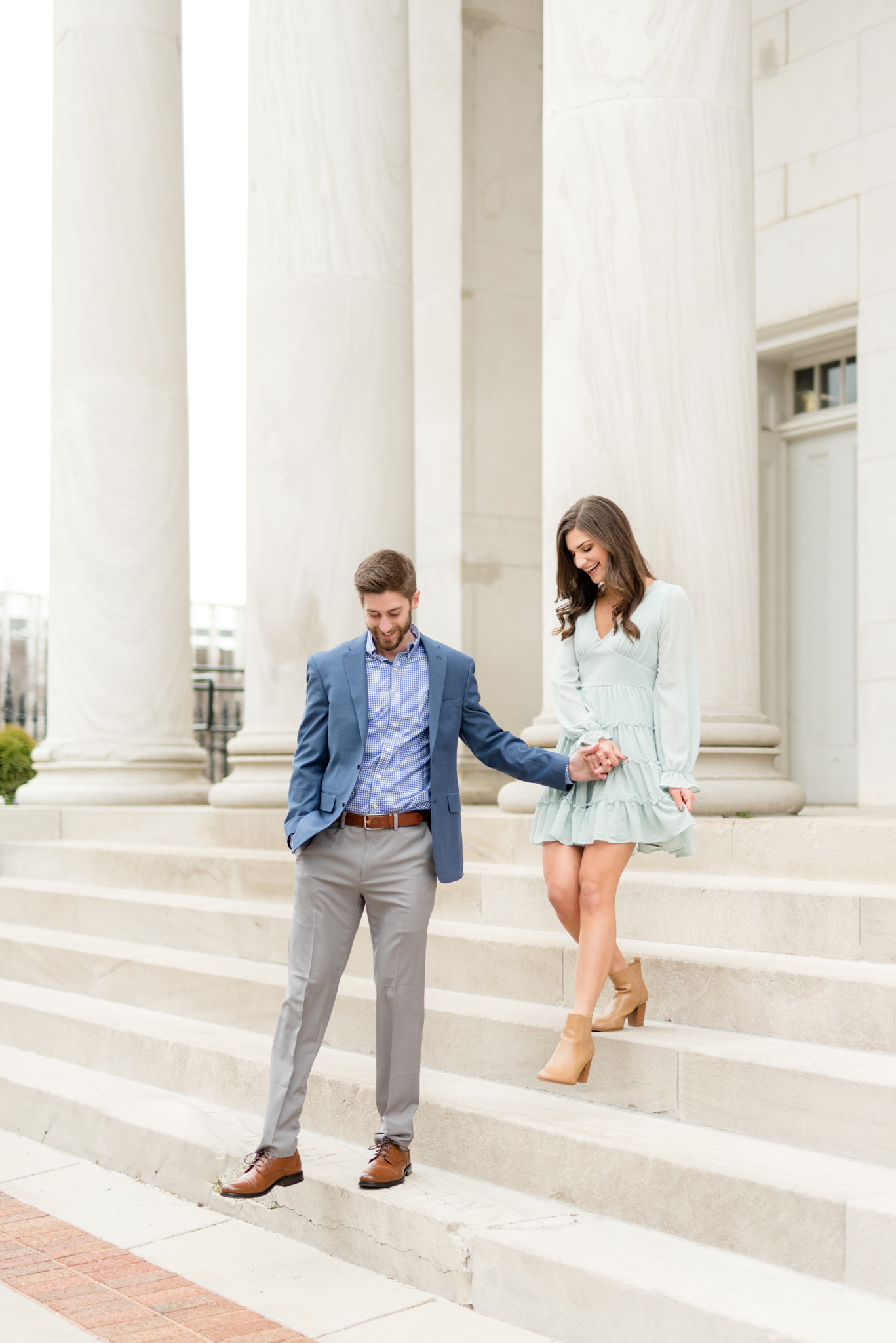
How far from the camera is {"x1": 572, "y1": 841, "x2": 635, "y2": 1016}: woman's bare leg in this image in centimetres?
566

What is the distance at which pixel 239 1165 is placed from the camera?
6320 mm

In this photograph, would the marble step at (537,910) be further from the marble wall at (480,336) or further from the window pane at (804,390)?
the window pane at (804,390)

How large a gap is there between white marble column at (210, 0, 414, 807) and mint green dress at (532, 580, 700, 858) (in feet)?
16.9

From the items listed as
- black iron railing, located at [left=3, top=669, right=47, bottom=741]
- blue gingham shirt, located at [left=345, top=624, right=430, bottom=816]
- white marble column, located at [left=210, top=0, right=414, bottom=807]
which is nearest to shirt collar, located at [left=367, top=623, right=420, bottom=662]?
blue gingham shirt, located at [left=345, top=624, right=430, bottom=816]

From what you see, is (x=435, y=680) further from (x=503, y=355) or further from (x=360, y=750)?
(x=503, y=355)

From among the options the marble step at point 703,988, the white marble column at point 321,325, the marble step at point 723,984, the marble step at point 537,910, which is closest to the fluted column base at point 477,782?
the white marble column at point 321,325

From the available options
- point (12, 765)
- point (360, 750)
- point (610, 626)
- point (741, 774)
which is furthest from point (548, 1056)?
point (12, 765)

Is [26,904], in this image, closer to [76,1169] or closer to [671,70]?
[76,1169]

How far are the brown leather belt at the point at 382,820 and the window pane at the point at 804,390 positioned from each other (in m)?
8.69

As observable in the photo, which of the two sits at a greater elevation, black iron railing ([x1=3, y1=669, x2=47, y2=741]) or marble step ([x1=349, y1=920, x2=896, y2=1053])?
black iron railing ([x1=3, y1=669, x2=47, y2=741])

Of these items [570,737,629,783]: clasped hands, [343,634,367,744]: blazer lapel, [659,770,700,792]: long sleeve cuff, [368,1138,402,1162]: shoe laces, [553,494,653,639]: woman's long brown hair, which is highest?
[553,494,653,639]: woman's long brown hair

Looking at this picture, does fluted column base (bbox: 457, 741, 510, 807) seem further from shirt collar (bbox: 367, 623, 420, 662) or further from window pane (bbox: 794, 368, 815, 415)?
shirt collar (bbox: 367, 623, 420, 662)

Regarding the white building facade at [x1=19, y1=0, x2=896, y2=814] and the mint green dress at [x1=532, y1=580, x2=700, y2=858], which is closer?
the mint green dress at [x1=532, y1=580, x2=700, y2=858]

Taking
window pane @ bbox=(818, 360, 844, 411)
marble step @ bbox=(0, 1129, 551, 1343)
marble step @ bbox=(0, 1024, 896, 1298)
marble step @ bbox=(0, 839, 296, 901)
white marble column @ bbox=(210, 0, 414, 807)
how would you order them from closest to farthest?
marble step @ bbox=(0, 1024, 896, 1298) < marble step @ bbox=(0, 1129, 551, 1343) < marble step @ bbox=(0, 839, 296, 901) < white marble column @ bbox=(210, 0, 414, 807) < window pane @ bbox=(818, 360, 844, 411)
